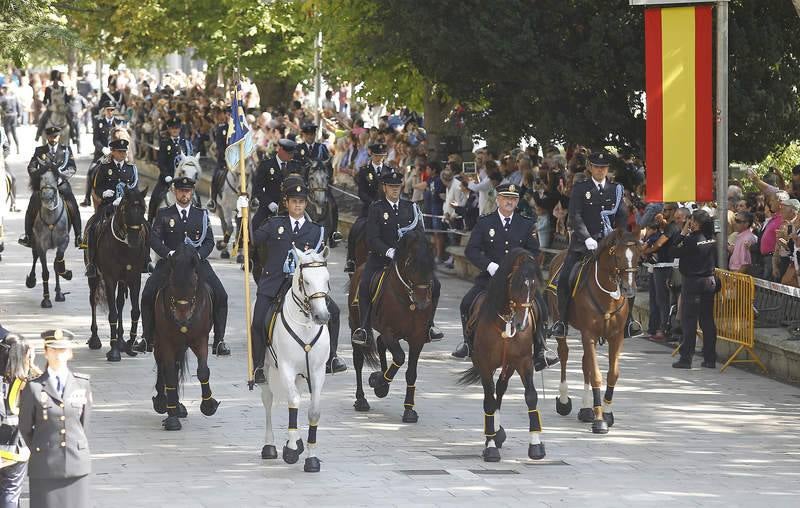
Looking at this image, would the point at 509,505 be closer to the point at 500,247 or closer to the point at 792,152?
the point at 500,247

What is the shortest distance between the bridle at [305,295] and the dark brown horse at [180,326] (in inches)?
84.9

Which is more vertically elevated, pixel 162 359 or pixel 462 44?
pixel 462 44

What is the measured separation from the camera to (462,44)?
26.2 metres

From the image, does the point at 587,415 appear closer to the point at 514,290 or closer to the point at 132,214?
the point at 514,290

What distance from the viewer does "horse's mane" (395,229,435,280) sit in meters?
17.2

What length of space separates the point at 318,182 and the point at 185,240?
9.39 metres

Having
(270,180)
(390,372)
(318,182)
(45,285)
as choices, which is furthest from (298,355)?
(318,182)

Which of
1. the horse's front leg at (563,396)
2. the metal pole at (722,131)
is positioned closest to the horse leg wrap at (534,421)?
the horse's front leg at (563,396)

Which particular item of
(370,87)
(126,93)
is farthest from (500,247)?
(126,93)

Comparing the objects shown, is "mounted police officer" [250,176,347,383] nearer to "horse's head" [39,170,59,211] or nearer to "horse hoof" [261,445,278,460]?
"horse hoof" [261,445,278,460]

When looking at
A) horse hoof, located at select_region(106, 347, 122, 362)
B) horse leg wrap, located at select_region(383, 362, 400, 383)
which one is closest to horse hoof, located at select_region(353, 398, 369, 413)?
horse leg wrap, located at select_region(383, 362, 400, 383)

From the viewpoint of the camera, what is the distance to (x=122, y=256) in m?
21.8

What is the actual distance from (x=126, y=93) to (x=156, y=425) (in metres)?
41.7

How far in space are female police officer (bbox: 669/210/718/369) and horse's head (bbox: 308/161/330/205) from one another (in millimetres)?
7725
